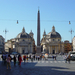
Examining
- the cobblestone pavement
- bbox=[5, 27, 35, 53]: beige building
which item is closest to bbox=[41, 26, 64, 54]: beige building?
bbox=[5, 27, 35, 53]: beige building

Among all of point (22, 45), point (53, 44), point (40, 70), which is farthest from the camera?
point (22, 45)

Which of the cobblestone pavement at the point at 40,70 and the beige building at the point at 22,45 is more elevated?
the beige building at the point at 22,45

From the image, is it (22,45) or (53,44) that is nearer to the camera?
(53,44)

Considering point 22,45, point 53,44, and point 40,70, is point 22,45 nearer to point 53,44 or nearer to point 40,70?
point 53,44

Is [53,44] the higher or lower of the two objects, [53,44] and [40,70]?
the higher

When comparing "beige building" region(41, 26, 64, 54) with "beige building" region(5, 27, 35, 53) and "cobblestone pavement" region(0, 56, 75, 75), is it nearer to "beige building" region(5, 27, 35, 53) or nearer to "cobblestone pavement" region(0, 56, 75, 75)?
"beige building" region(5, 27, 35, 53)

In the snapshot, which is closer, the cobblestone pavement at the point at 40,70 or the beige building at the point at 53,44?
the cobblestone pavement at the point at 40,70

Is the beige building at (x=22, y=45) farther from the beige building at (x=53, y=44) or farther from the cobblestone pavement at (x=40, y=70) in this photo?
the cobblestone pavement at (x=40, y=70)

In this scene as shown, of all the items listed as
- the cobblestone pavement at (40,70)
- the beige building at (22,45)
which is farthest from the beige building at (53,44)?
the cobblestone pavement at (40,70)

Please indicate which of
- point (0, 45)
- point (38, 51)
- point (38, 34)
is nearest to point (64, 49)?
point (0, 45)

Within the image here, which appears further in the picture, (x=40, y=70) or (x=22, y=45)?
(x=22, y=45)

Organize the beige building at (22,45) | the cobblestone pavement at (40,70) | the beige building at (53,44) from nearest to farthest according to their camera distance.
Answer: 1. the cobblestone pavement at (40,70)
2. the beige building at (53,44)
3. the beige building at (22,45)

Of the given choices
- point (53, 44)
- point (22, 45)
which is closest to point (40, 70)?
point (53, 44)

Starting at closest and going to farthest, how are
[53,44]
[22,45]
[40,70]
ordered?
1. [40,70]
2. [53,44]
3. [22,45]
